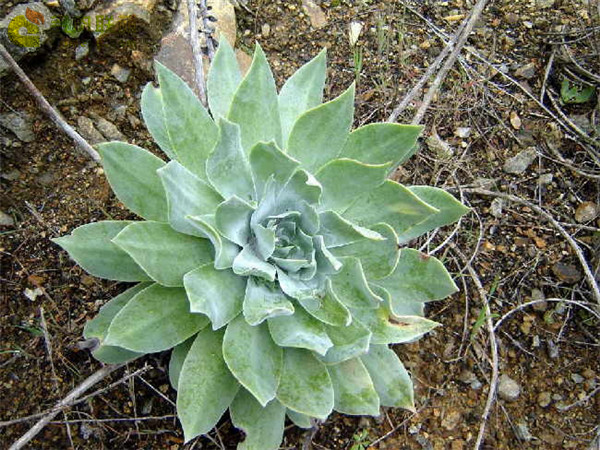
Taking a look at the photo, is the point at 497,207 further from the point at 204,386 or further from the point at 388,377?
the point at 204,386

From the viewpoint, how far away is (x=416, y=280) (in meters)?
1.72

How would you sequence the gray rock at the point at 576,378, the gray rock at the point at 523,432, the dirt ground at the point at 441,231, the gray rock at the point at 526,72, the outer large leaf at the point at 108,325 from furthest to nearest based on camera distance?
the gray rock at the point at 526,72 < the gray rock at the point at 576,378 < the gray rock at the point at 523,432 < the dirt ground at the point at 441,231 < the outer large leaf at the point at 108,325

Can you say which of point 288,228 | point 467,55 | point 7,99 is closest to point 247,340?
point 288,228

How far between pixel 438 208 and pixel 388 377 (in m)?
0.53

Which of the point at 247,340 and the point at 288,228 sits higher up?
the point at 288,228

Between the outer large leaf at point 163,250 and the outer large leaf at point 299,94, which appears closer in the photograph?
the outer large leaf at point 163,250

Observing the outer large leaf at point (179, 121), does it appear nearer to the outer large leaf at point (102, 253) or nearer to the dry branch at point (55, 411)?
the outer large leaf at point (102, 253)

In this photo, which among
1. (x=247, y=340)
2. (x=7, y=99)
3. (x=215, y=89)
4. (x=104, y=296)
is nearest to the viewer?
(x=247, y=340)

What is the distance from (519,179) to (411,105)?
565mm

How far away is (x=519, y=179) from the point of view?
248 centimetres

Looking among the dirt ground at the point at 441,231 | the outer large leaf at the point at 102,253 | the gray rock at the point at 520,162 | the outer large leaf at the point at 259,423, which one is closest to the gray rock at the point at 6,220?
the dirt ground at the point at 441,231

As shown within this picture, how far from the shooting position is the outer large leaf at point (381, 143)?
166 centimetres

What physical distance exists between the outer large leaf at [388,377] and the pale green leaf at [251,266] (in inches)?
17.1

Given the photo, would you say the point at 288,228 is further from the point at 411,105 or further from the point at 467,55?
the point at 467,55
